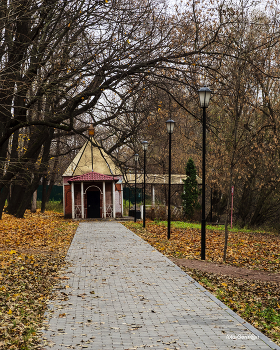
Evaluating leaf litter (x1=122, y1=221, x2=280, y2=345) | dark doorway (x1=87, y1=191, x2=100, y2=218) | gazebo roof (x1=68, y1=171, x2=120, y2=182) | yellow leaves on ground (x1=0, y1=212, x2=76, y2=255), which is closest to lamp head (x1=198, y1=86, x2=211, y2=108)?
leaf litter (x1=122, y1=221, x2=280, y2=345)

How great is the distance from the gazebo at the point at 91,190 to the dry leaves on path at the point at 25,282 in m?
15.6

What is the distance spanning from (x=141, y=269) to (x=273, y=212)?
67.6 feet

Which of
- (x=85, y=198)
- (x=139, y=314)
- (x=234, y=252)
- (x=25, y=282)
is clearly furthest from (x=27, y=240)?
(x=85, y=198)

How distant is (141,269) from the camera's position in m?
11.0

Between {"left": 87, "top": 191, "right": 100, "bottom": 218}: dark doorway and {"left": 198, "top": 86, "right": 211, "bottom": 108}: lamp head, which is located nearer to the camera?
{"left": 198, "top": 86, "right": 211, "bottom": 108}: lamp head

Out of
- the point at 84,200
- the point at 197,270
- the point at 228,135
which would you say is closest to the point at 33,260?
the point at 197,270

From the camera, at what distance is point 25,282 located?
9.22 metres

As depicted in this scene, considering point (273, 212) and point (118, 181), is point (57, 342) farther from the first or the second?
point (118, 181)

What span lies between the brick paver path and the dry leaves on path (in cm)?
28

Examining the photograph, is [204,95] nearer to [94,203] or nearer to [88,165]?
[94,203]

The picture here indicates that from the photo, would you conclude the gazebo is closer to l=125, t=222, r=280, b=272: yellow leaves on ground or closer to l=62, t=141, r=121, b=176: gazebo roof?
l=62, t=141, r=121, b=176: gazebo roof

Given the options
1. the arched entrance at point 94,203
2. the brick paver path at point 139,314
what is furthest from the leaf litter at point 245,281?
the arched entrance at point 94,203

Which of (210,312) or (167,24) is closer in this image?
(210,312)

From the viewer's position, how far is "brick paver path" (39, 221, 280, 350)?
550cm
